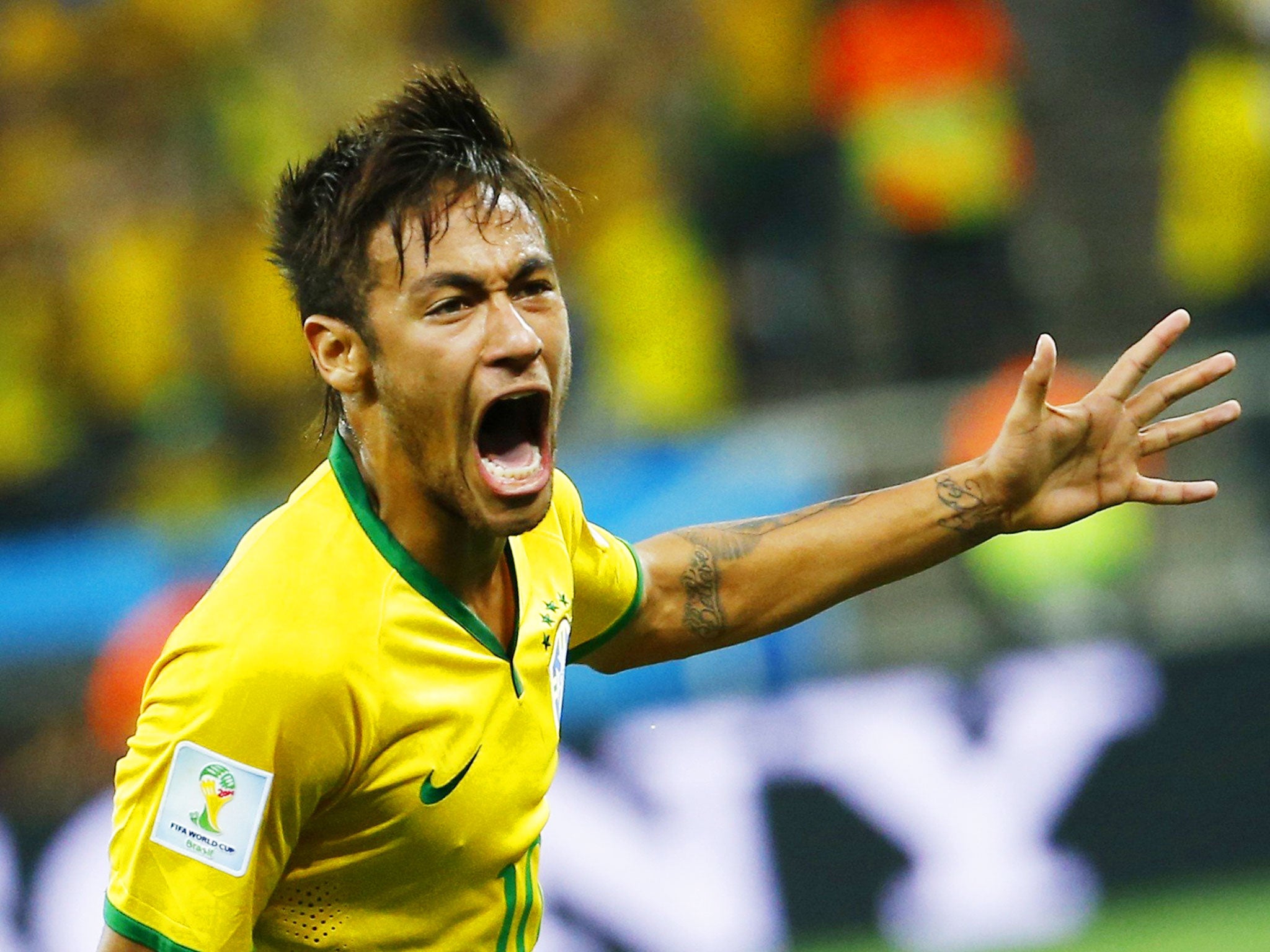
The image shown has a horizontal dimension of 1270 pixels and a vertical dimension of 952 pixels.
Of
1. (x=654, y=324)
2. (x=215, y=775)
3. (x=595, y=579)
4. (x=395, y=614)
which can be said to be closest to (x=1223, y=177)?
(x=654, y=324)

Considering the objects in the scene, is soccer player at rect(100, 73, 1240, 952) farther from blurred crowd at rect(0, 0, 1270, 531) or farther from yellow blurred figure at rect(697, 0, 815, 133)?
yellow blurred figure at rect(697, 0, 815, 133)

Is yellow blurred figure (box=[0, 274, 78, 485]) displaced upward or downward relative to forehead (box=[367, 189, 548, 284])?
upward

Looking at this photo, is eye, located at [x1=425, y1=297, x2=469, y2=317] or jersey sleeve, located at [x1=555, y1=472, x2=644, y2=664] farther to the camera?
jersey sleeve, located at [x1=555, y1=472, x2=644, y2=664]

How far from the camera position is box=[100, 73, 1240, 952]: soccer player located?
2.78 meters

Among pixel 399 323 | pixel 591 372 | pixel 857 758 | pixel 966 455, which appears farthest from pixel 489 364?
pixel 591 372

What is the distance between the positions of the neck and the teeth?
0.33 feet

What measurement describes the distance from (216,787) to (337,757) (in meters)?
0.18

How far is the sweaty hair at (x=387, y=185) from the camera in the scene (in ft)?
9.69

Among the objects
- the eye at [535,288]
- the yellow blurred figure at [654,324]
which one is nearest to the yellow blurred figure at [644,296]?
the yellow blurred figure at [654,324]

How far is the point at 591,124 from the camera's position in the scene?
8852 millimetres

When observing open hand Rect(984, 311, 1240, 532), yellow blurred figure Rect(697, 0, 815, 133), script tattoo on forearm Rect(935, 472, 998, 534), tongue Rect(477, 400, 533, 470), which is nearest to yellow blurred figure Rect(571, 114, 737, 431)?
yellow blurred figure Rect(697, 0, 815, 133)

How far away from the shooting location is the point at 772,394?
8.84m

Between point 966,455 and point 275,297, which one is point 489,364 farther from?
point 275,297

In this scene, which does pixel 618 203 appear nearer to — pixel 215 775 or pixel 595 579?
pixel 595 579
